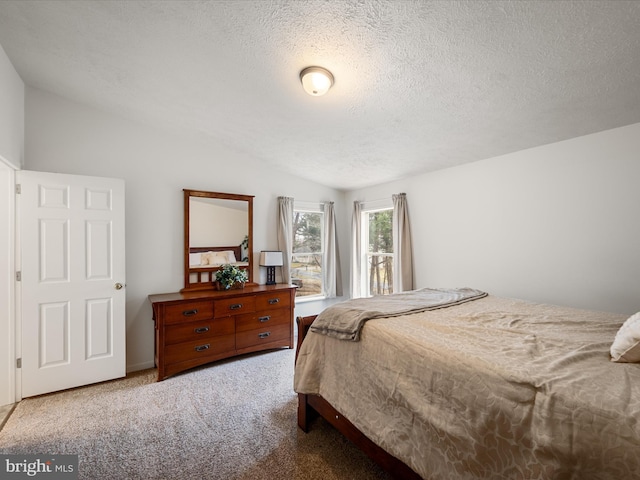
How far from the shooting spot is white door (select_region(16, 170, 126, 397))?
250cm

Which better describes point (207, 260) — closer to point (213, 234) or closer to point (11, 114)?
point (213, 234)

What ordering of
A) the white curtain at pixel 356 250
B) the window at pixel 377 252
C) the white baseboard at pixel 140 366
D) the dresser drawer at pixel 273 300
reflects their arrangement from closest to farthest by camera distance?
the white baseboard at pixel 140 366 → the dresser drawer at pixel 273 300 → the window at pixel 377 252 → the white curtain at pixel 356 250

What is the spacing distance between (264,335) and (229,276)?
81cm

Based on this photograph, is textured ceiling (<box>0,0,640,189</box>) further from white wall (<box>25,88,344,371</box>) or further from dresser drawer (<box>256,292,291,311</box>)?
dresser drawer (<box>256,292,291,311</box>)

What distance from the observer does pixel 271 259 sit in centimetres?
379

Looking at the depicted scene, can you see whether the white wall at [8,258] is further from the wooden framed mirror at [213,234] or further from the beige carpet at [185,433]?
the wooden framed mirror at [213,234]

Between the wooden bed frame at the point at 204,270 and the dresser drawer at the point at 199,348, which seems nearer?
the dresser drawer at the point at 199,348

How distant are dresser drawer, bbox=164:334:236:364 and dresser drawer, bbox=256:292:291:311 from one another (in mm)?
456

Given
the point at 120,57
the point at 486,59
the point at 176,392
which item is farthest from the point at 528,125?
the point at 176,392

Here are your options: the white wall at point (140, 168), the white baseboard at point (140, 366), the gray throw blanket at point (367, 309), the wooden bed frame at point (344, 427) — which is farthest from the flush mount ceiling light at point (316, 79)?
the white baseboard at point (140, 366)

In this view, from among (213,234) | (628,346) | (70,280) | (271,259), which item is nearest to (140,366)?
(70,280)

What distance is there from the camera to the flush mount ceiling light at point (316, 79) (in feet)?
6.61

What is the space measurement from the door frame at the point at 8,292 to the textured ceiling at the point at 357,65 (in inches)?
42.3

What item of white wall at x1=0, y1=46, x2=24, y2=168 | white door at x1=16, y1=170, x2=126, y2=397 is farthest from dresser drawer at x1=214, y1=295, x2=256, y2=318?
white wall at x1=0, y1=46, x2=24, y2=168
